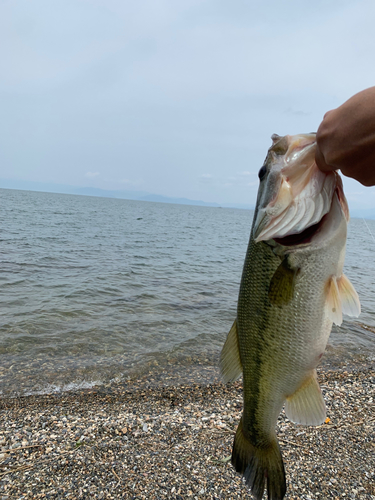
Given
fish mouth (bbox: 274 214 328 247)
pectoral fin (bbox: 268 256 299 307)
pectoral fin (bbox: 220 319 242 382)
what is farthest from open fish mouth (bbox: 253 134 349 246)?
pectoral fin (bbox: 220 319 242 382)

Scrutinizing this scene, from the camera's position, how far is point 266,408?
8.09ft

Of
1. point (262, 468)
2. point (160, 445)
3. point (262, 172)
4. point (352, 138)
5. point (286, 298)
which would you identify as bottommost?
point (160, 445)

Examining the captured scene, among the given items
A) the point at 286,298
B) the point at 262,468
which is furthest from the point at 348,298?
the point at 262,468

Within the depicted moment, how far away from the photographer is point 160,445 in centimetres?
450

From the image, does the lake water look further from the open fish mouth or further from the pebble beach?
the open fish mouth

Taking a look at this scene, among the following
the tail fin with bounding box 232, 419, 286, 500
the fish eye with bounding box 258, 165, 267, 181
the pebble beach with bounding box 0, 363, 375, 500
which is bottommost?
the pebble beach with bounding box 0, 363, 375, 500

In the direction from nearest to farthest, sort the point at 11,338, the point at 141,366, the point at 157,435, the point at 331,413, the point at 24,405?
the point at 157,435
the point at 331,413
the point at 24,405
the point at 141,366
the point at 11,338

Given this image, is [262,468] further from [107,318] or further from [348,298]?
[107,318]

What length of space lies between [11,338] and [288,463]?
24.6 ft

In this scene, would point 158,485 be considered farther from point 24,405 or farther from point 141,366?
point 141,366

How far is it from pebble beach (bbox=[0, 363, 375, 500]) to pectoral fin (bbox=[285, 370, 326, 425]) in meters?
1.93

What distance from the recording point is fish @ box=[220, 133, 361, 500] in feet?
6.33

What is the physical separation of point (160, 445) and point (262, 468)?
2.39 m

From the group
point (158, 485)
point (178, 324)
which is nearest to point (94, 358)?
point (178, 324)
